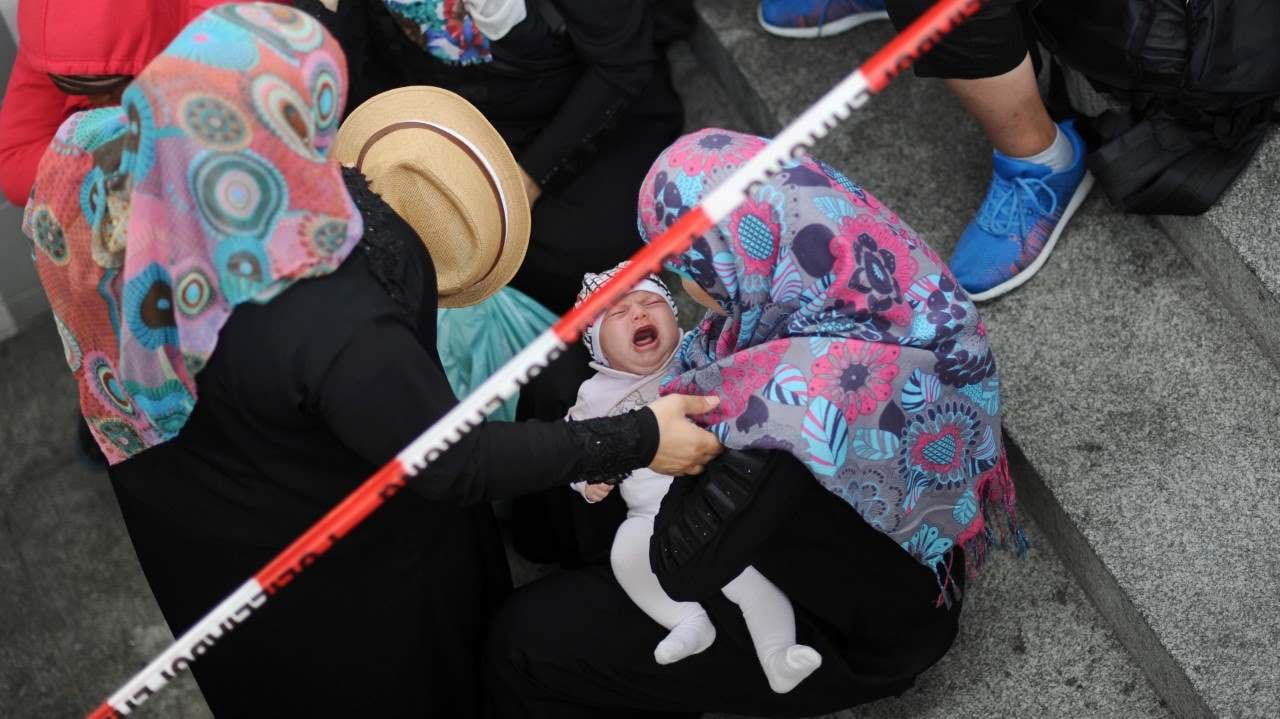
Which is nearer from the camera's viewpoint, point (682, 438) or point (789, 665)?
point (682, 438)

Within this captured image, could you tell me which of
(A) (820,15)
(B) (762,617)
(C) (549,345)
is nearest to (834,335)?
(C) (549,345)

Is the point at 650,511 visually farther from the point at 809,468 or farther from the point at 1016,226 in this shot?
the point at 1016,226

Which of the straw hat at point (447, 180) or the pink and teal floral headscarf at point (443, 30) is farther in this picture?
the pink and teal floral headscarf at point (443, 30)

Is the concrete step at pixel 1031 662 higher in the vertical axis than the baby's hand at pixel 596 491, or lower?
lower

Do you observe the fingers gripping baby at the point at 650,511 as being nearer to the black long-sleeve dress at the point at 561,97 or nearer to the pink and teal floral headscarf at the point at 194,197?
the black long-sleeve dress at the point at 561,97

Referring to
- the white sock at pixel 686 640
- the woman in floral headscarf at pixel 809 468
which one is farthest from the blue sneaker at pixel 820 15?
the white sock at pixel 686 640

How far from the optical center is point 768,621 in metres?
2.43

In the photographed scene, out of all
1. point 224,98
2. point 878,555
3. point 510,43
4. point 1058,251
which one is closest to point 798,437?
point 878,555

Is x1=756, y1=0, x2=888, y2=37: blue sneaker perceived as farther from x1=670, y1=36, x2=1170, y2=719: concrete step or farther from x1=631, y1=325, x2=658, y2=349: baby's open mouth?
x1=670, y1=36, x2=1170, y2=719: concrete step

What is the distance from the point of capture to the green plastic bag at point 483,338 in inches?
121

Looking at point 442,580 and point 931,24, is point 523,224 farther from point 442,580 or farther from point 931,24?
point 931,24

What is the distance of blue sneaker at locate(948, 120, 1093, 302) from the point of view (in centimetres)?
291

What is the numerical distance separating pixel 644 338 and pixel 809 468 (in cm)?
70

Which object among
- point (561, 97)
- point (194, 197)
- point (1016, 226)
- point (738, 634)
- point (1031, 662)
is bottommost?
point (1031, 662)
